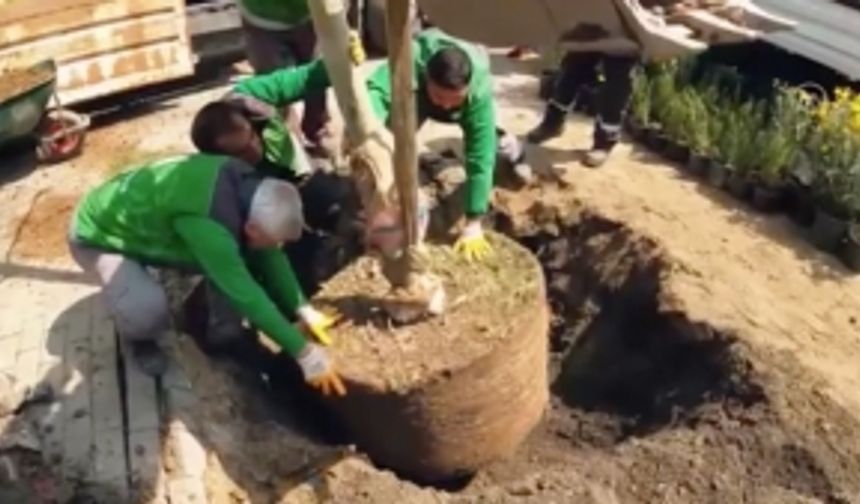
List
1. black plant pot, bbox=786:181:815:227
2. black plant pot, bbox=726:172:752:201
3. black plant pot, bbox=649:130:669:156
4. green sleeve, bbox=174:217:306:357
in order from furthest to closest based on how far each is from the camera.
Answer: black plant pot, bbox=649:130:669:156 < black plant pot, bbox=726:172:752:201 < black plant pot, bbox=786:181:815:227 < green sleeve, bbox=174:217:306:357

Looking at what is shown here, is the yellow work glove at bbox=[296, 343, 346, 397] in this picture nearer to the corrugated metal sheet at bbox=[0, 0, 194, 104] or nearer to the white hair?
the white hair

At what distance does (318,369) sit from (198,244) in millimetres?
612

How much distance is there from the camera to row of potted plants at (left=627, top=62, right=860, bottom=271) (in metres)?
5.69

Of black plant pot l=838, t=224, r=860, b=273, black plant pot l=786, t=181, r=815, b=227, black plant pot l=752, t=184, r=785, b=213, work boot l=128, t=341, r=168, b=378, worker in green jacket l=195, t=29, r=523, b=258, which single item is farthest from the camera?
black plant pot l=752, t=184, r=785, b=213

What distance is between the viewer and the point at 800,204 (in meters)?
5.95

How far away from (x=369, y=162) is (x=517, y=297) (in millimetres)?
827

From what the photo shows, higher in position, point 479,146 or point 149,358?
point 479,146

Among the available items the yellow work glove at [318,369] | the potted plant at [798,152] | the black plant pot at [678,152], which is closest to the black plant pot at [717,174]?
the black plant pot at [678,152]

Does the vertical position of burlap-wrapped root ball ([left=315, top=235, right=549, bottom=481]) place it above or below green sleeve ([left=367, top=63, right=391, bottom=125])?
below

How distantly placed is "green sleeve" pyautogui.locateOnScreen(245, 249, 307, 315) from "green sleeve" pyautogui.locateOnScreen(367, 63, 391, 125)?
722mm

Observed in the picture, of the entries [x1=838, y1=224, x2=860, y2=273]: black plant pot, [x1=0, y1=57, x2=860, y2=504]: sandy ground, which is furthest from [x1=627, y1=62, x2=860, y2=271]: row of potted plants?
[x1=0, y1=57, x2=860, y2=504]: sandy ground

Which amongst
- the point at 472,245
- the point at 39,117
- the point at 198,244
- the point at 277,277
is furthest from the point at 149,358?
the point at 39,117

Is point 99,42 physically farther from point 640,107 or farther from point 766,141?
point 766,141

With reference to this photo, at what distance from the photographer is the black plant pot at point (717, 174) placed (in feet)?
20.4
